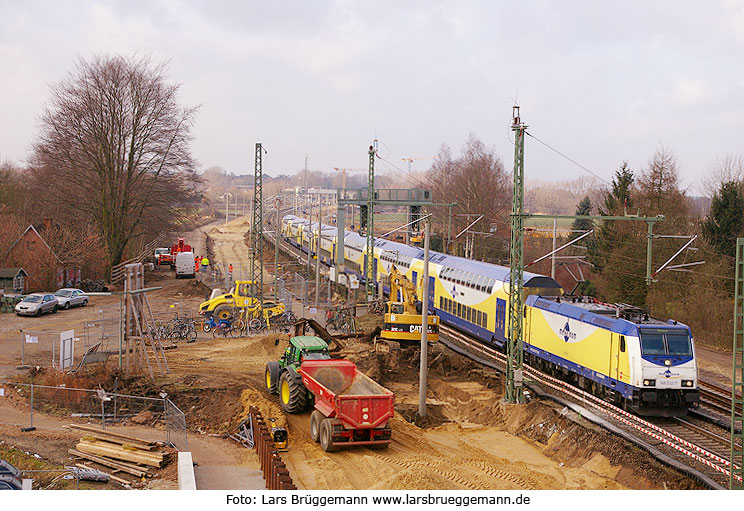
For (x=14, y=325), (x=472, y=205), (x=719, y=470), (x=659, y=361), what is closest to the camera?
(x=719, y=470)

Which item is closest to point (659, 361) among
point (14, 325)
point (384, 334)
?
point (384, 334)

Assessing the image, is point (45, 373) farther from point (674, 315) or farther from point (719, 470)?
point (674, 315)

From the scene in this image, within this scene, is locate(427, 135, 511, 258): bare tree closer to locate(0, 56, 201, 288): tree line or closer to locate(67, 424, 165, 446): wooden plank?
locate(0, 56, 201, 288): tree line

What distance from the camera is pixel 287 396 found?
75.6 feet

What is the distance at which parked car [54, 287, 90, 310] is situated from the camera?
159 ft

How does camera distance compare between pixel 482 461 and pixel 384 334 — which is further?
pixel 384 334

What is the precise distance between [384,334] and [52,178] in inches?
1574

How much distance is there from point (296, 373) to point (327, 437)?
3.90 m

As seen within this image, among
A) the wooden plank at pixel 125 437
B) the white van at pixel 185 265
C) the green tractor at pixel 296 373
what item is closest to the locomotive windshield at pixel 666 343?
the green tractor at pixel 296 373

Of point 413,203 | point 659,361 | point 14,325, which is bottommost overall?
point 14,325

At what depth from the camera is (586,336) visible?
25.3m

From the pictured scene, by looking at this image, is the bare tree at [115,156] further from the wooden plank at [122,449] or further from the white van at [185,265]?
the wooden plank at [122,449]

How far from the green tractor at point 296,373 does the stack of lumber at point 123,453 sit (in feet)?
15.0

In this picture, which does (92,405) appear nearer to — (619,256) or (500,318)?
(500,318)
